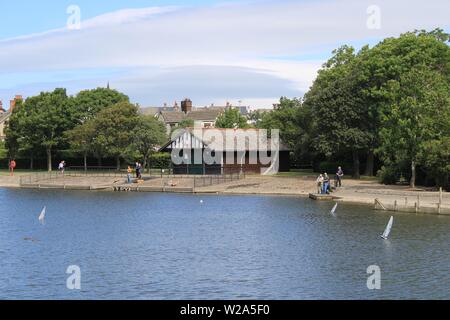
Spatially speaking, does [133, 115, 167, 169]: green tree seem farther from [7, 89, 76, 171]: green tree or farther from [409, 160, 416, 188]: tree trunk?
[409, 160, 416, 188]: tree trunk

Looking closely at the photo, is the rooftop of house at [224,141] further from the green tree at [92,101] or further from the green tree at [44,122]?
the green tree at [44,122]

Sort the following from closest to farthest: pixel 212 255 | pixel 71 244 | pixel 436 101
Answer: pixel 212 255, pixel 71 244, pixel 436 101

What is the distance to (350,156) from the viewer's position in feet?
283

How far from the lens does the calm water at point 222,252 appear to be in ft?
90.6

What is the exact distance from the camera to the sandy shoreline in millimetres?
52562

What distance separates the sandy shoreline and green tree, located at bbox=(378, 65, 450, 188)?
11.7 feet

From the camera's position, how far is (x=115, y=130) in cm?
9200

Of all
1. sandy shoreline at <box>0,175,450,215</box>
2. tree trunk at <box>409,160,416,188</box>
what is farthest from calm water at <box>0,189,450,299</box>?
tree trunk at <box>409,160,416,188</box>

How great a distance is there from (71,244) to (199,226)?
391 inches

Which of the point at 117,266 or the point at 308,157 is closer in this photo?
the point at 117,266

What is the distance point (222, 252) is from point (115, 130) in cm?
5887

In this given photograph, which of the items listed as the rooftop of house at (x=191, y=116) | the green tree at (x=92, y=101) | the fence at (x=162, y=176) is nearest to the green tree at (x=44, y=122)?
the green tree at (x=92, y=101)

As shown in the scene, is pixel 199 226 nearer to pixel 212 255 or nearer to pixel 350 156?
pixel 212 255
